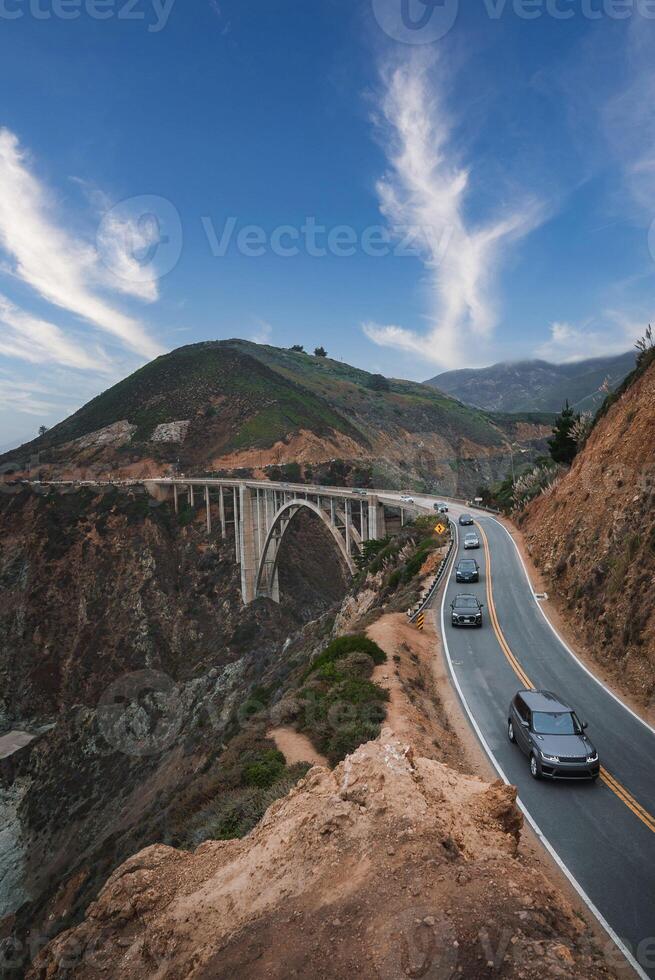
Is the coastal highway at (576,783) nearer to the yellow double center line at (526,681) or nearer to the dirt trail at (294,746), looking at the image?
the yellow double center line at (526,681)

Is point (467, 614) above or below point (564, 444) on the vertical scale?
below

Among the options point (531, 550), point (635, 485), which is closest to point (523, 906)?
point (635, 485)

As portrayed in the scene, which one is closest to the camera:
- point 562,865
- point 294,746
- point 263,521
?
point 562,865

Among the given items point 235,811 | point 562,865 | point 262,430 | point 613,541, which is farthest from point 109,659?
point 262,430

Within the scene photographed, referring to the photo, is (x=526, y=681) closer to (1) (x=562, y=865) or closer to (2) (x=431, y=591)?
(1) (x=562, y=865)

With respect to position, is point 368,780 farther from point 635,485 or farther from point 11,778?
point 11,778

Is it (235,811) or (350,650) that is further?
(350,650)

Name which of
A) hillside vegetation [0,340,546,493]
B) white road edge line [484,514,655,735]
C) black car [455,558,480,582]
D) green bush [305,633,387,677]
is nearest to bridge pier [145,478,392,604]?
black car [455,558,480,582]

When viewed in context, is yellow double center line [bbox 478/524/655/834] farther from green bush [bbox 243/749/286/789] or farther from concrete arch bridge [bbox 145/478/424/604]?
concrete arch bridge [bbox 145/478/424/604]
